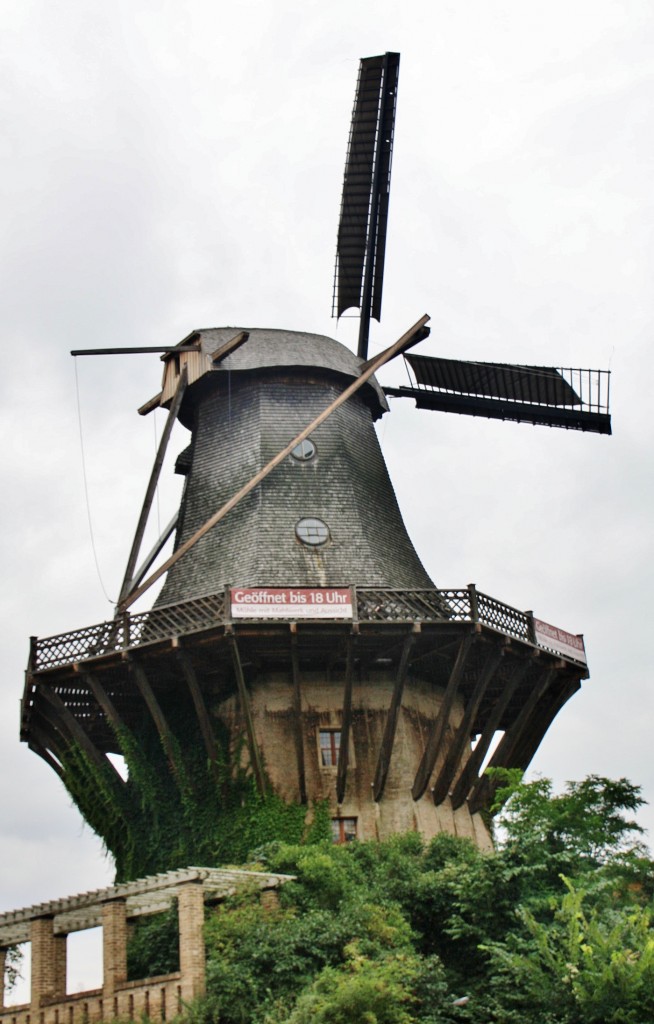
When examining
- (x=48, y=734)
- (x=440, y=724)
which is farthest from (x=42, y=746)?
(x=440, y=724)

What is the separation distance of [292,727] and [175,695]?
2.79 meters

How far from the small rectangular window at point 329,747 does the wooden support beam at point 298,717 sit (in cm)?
77

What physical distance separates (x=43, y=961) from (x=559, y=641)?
13304 millimetres

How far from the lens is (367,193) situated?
39.4 meters

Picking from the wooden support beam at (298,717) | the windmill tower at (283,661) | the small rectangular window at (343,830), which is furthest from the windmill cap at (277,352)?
the small rectangular window at (343,830)

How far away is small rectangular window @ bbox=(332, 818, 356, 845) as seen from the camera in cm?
3109

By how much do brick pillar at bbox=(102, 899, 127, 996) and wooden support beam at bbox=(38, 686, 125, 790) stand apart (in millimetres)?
7125

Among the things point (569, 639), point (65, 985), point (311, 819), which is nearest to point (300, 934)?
point (65, 985)

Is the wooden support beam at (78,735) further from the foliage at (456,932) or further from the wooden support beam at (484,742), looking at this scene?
the wooden support beam at (484,742)

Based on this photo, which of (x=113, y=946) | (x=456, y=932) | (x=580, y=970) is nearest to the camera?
(x=580, y=970)

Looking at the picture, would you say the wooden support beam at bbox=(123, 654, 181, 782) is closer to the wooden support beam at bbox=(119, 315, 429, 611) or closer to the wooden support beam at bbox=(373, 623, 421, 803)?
the wooden support beam at bbox=(119, 315, 429, 611)

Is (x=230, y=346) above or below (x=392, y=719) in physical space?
above

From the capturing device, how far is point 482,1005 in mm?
24031

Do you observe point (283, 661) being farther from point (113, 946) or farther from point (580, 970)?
point (580, 970)
